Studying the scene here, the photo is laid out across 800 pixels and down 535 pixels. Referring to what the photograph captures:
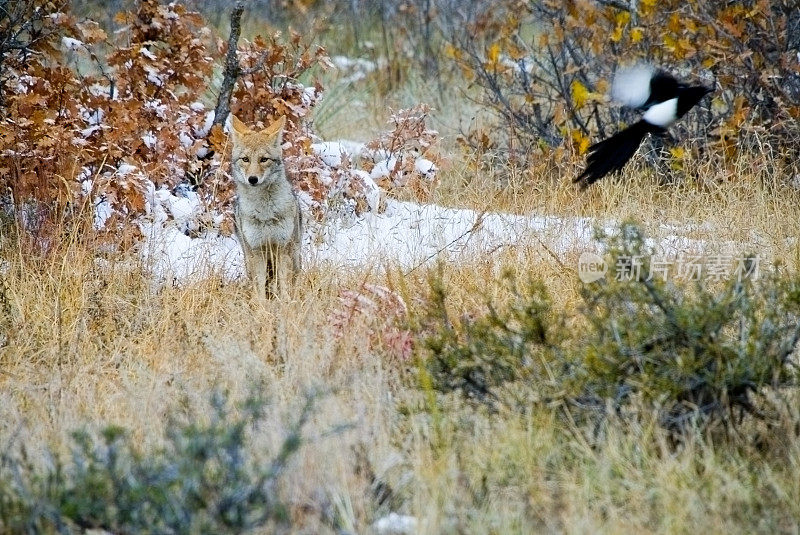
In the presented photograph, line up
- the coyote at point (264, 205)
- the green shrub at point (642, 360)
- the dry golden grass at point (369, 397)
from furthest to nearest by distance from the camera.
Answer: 1. the coyote at point (264, 205)
2. the green shrub at point (642, 360)
3. the dry golden grass at point (369, 397)

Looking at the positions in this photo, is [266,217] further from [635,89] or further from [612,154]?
[635,89]

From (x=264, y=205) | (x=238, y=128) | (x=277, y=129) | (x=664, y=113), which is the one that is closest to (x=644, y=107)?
(x=664, y=113)

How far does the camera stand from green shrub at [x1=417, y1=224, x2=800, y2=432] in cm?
372

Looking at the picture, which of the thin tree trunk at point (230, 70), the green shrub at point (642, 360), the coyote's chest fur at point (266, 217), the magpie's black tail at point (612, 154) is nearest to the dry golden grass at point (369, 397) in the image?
the green shrub at point (642, 360)

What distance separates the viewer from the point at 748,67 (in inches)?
285

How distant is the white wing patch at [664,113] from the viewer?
555 cm

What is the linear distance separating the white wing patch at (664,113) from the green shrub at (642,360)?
1.66m

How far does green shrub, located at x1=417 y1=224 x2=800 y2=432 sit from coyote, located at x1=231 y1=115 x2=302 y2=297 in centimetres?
223

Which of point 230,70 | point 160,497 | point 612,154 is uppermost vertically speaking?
point 230,70

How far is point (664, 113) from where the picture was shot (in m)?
5.56

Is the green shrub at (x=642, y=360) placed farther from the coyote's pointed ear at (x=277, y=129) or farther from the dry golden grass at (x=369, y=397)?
the coyote's pointed ear at (x=277, y=129)

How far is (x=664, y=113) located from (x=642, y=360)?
217 cm

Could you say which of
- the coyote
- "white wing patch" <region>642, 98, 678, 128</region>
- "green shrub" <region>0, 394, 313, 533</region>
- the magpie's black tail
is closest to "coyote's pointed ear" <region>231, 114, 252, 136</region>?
the coyote

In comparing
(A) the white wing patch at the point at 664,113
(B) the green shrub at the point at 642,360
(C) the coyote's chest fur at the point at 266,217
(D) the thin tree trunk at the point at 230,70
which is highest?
(D) the thin tree trunk at the point at 230,70
